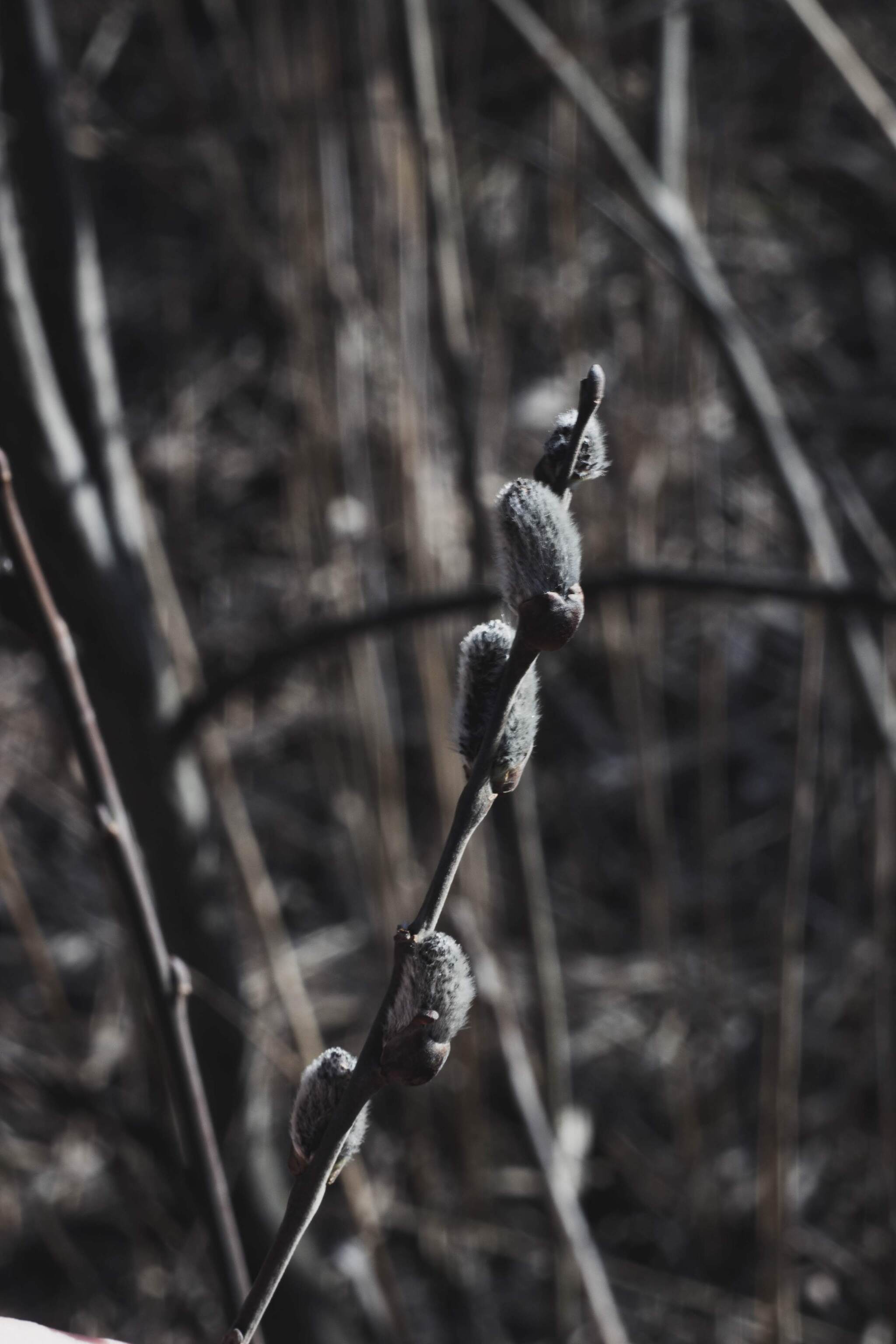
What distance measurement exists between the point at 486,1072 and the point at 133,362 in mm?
1278

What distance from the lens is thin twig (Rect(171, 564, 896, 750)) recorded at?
1.64ft

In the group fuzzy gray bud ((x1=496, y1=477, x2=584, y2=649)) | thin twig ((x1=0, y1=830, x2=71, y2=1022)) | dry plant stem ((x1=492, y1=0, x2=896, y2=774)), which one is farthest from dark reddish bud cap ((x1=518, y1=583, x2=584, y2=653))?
thin twig ((x1=0, y1=830, x2=71, y2=1022))

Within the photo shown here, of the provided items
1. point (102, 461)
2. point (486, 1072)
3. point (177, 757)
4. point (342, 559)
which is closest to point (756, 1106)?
point (486, 1072)

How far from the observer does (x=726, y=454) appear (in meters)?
1.67

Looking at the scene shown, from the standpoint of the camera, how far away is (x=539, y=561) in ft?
0.77

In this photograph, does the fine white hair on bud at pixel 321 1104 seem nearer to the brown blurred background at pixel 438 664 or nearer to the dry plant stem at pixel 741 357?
the brown blurred background at pixel 438 664

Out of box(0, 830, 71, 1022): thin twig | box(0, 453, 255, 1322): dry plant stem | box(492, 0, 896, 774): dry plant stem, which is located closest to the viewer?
box(0, 453, 255, 1322): dry plant stem

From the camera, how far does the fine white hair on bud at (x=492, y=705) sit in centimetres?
25

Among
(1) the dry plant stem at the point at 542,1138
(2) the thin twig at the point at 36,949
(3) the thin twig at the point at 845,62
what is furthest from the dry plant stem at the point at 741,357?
(2) the thin twig at the point at 36,949

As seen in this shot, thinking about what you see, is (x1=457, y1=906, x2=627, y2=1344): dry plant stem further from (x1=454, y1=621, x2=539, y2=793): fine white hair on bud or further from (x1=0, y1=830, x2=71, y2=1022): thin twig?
(x1=454, y1=621, x2=539, y2=793): fine white hair on bud

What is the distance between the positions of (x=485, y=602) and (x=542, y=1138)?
0.40 meters

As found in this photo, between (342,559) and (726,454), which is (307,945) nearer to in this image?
(342,559)

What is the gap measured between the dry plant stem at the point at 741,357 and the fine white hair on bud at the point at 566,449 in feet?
1.32

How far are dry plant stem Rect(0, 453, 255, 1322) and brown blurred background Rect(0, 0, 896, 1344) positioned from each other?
6cm
